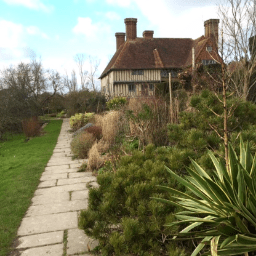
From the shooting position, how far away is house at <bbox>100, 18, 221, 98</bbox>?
2570 centimetres

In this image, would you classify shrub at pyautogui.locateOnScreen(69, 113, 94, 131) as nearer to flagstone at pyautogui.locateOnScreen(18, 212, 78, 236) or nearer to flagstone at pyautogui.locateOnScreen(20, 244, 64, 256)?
flagstone at pyautogui.locateOnScreen(18, 212, 78, 236)

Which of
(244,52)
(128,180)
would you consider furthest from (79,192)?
(244,52)

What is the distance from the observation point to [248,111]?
382 centimetres

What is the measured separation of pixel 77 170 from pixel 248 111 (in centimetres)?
380

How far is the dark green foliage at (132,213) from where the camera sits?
2.23 metres

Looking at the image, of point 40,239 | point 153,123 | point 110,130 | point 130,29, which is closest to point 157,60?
point 130,29

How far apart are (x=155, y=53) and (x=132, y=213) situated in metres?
26.6

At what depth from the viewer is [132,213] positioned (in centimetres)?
242

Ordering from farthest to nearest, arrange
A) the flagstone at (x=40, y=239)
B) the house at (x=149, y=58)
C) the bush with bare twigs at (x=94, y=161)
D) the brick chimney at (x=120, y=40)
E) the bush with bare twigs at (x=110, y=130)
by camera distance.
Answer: the brick chimney at (x=120, y=40), the house at (x=149, y=58), the bush with bare twigs at (x=110, y=130), the bush with bare twigs at (x=94, y=161), the flagstone at (x=40, y=239)

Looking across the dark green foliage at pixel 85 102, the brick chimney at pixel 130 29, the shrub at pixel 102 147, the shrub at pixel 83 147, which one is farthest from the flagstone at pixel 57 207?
the brick chimney at pixel 130 29

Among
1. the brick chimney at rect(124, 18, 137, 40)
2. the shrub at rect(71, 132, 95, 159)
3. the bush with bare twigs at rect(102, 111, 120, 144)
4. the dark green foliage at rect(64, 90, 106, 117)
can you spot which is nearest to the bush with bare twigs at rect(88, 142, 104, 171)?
the shrub at rect(71, 132, 95, 159)

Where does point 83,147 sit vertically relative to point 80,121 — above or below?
below

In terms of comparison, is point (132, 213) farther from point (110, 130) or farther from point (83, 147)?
point (110, 130)

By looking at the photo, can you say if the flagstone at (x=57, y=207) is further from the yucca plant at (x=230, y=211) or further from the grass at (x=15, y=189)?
the yucca plant at (x=230, y=211)
